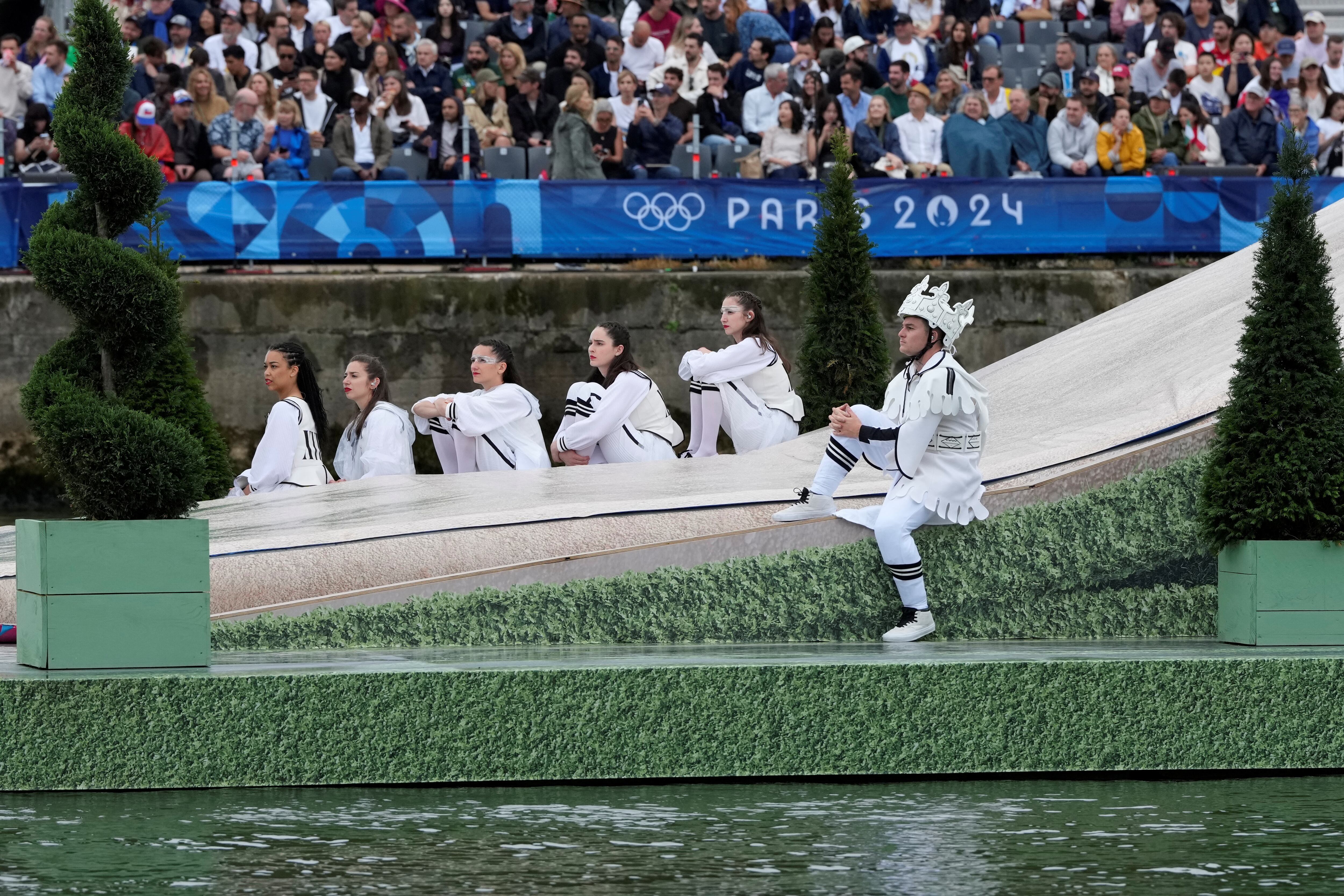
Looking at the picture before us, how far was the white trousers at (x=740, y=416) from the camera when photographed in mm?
9812

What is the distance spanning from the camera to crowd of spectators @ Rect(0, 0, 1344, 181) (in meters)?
13.9

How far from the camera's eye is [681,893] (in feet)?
13.5

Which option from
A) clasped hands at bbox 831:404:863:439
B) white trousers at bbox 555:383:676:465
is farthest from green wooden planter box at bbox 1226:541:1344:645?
white trousers at bbox 555:383:676:465

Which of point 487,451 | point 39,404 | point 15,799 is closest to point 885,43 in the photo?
point 487,451

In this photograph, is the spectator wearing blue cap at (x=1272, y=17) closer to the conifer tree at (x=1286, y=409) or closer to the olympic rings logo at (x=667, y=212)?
the olympic rings logo at (x=667, y=212)

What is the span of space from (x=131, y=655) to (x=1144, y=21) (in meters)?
13.0

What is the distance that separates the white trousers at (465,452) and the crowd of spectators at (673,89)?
187 inches

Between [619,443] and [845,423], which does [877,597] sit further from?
[619,443]

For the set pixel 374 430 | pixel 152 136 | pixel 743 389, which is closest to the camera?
pixel 374 430

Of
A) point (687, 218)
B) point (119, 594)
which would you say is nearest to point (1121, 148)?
point (687, 218)

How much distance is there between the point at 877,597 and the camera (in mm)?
6707

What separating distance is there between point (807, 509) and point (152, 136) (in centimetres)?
819

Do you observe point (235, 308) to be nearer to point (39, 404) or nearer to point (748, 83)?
point (748, 83)

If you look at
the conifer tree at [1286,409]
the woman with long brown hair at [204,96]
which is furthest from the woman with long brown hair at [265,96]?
the conifer tree at [1286,409]
